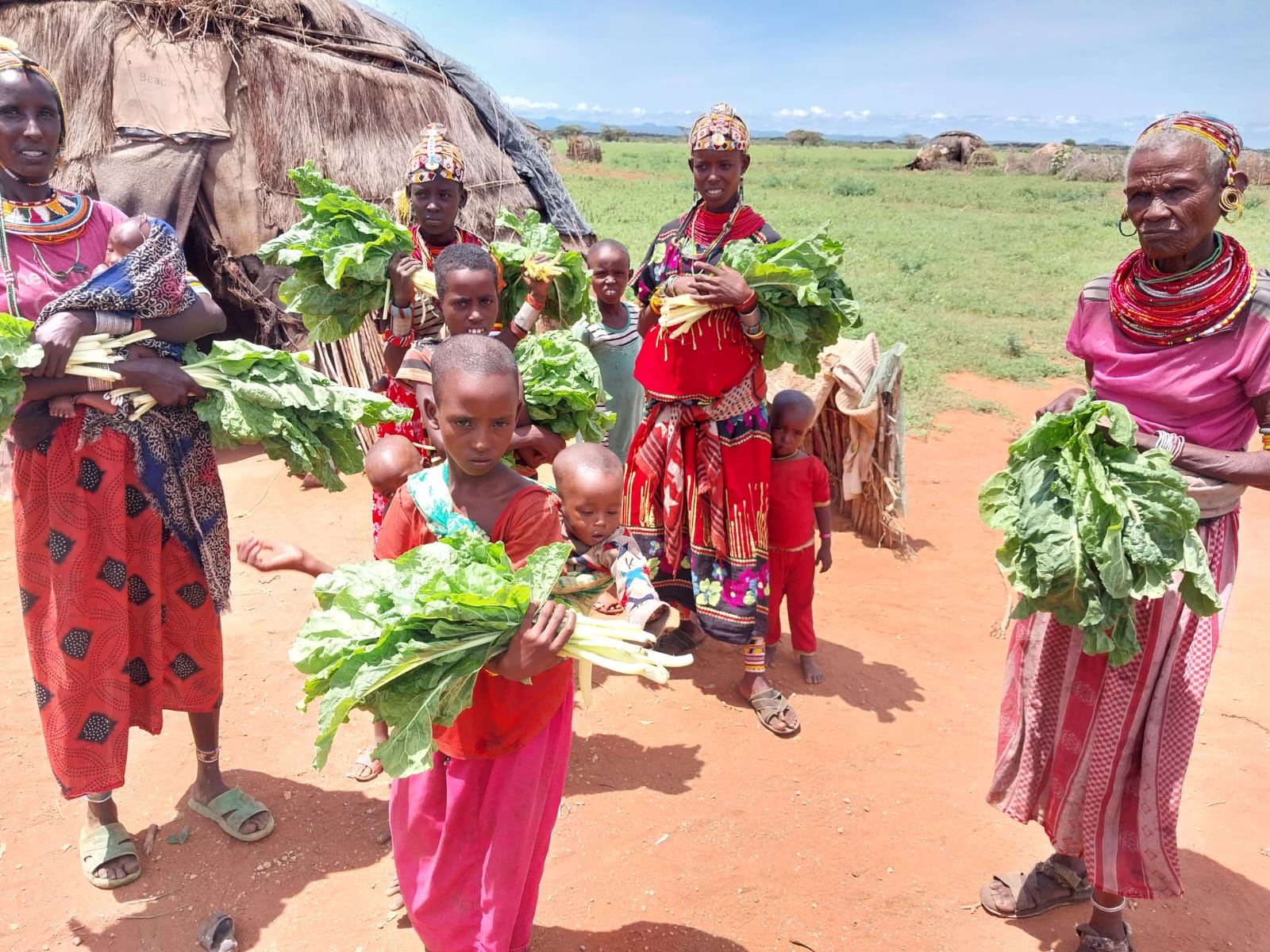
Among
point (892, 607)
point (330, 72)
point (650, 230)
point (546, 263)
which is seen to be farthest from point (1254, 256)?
point (546, 263)

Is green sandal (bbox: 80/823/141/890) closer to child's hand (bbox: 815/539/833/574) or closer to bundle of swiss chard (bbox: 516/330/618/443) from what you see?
bundle of swiss chard (bbox: 516/330/618/443)

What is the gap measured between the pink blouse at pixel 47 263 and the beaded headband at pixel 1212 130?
3.31 m

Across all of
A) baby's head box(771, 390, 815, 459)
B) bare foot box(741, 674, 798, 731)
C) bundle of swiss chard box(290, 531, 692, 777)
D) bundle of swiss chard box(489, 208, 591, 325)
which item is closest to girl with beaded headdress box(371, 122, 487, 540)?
bundle of swiss chard box(489, 208, 591, 325)

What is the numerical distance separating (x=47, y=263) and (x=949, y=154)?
4411 cm

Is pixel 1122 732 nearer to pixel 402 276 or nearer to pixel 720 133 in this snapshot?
pixel 720 133

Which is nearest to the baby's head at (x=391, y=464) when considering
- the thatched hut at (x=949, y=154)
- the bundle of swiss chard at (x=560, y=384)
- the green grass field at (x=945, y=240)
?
the bundle of swiss chard at (x=560, y=384)

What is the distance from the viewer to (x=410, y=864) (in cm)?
241

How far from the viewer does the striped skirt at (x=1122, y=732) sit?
261cm

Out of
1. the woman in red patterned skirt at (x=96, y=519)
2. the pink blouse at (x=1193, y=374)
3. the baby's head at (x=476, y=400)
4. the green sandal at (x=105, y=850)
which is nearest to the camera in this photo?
the baby's head at (x=476, y=400)

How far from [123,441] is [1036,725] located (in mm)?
3187

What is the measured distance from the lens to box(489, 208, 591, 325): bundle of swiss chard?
3.68 meters

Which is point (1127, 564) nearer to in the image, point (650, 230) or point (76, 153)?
point (76, 153)

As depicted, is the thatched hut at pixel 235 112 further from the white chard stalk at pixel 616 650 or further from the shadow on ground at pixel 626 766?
the white chard stalk at pixel 616 650

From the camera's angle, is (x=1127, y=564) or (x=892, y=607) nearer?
(x=1127, y=564)
